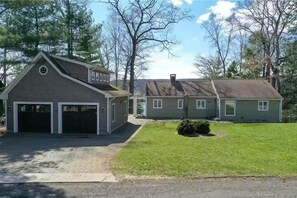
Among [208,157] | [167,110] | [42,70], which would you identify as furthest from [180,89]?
[208,157]

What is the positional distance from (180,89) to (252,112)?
325 inches

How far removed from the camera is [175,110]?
37969mm

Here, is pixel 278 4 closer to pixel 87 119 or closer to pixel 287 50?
pixel 287 50

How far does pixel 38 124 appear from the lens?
920 inches

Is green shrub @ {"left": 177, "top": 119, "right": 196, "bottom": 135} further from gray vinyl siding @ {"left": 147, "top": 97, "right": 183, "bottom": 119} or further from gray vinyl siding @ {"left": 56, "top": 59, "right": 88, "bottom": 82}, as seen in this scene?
gray vinyl siding @ {"left": 147, "top": 97, "right": 183, "bottom": 119}

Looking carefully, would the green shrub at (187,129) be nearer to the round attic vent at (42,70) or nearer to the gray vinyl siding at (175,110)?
the round attic vent at (42,70)

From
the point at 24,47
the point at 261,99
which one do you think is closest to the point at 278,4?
the point at 261,99

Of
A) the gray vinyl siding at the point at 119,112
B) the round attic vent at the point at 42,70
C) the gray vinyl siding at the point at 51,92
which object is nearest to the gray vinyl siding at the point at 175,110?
the gray vinyl siding at the point at 119,112

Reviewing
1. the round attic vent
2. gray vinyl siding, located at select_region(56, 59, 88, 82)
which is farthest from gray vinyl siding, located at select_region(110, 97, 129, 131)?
the round attic vent

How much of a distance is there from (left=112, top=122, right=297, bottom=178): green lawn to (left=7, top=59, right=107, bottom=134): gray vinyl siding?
15.5 feet

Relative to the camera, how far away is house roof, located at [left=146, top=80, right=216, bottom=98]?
38.0 metres

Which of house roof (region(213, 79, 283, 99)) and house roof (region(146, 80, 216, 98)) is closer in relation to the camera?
house roof (region(213, 79, 283, 99))

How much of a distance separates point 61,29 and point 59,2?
4745 millimetres

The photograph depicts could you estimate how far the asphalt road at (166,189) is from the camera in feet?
29.7
